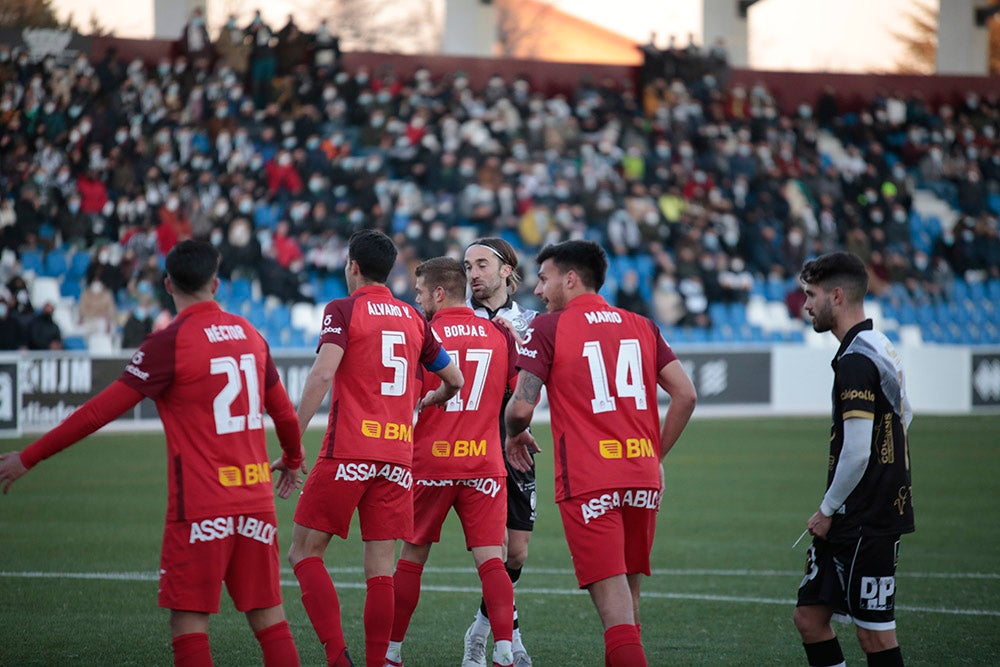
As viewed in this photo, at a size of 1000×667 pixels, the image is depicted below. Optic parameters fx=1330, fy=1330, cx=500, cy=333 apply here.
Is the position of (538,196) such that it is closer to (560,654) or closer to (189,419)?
(560,654)

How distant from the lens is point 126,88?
82.3ft

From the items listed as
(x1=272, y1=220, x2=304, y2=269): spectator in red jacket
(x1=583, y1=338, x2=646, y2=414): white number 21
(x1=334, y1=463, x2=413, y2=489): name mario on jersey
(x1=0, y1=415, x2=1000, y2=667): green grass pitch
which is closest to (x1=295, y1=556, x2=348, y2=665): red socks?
(x1=334, y1=463, x2=413, y2=489): name mario on jersey

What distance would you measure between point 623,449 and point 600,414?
179 millimetres

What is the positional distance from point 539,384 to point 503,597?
4.09 feet

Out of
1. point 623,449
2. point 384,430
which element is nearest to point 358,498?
point 384,430

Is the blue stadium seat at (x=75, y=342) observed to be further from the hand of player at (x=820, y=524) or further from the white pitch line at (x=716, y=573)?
the hand of player at (x=820, y=524)

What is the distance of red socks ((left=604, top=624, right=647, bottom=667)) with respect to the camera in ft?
Answer: 17.7

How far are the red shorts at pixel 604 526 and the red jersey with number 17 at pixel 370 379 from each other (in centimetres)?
97

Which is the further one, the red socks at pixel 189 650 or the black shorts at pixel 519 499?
the black shorts at pixel 519 499

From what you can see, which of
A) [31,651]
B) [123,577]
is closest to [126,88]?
[123,577]

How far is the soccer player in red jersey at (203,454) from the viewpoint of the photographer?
4.99 meters

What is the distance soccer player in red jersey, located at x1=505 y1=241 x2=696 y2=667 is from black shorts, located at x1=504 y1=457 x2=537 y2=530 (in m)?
1.37

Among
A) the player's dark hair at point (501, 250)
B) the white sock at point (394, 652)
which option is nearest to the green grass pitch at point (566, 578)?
the white sock at point (394, 652)

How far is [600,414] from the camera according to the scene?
18.7ft
